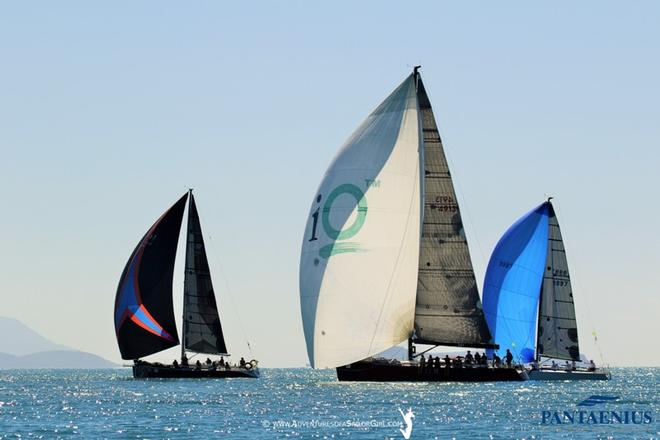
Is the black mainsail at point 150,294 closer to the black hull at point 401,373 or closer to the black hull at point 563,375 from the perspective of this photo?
the black hull at point 401,373

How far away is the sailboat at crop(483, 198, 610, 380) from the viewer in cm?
8350

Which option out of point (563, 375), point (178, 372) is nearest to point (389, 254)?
point (563, 375)

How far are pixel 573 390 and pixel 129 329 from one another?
27.1 metres

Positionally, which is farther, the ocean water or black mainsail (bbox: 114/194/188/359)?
black mainsail (bbox: 114/194/188/359)

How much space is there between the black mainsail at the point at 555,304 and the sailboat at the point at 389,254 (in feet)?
52.9

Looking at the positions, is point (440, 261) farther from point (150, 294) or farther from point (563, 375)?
point (150, 294)

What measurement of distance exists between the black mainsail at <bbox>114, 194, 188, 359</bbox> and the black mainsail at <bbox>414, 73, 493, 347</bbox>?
22676 mm

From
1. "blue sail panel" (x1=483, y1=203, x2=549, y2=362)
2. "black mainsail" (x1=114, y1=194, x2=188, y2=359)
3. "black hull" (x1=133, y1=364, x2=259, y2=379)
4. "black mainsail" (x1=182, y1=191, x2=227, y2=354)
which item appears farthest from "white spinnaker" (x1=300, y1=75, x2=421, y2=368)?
"black hull" (x1=133, y1=364, x2=259, y2=379)

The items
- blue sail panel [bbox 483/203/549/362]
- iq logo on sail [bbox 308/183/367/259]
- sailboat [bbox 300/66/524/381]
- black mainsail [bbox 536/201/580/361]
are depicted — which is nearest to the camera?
iq logo on sail [bbox 308/183/367/259]

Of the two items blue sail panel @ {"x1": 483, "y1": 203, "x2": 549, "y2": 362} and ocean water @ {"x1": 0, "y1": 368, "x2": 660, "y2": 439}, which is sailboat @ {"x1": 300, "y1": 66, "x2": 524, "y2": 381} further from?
blue sail panel @ {"x1": 483, "y1": 203, "x2": 549, "y2": 362}

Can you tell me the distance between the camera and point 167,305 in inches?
3450

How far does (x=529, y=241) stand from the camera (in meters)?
83.9

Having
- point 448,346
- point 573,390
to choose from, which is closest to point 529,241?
point 573,390

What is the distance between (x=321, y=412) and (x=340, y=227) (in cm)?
1164
